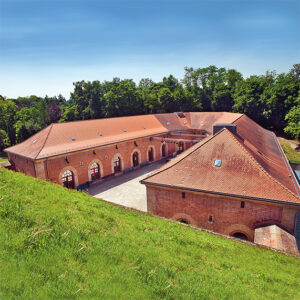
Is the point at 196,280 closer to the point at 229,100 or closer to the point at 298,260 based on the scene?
the point at 298,260

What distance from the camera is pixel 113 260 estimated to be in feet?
16.4

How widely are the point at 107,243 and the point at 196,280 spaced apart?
2.37 meters

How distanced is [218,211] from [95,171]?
1474 cm

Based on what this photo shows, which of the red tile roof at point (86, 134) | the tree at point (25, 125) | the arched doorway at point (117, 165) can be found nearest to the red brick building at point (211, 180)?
the red tile roof at point (86, 134)

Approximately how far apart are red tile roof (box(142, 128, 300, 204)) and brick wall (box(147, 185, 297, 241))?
488 millimetres

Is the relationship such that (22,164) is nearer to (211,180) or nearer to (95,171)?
(95,171)

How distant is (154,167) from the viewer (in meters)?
28.1

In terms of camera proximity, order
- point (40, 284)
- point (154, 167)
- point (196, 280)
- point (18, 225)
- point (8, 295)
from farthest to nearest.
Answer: point (154, 167) → point (18, 225) → point (196, 280) → point (40, 284) → point (8, 295)

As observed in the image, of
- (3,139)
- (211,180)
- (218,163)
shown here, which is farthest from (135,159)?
(3,139)

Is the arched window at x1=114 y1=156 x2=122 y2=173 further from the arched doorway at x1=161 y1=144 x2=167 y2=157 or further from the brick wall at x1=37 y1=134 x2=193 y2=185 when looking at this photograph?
the arched doorway at x1=161 y1=144 x2=167 y2=157

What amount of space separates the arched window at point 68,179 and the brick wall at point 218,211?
34.6 feet

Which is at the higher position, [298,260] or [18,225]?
[18,225]

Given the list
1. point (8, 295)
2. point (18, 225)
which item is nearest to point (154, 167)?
point (18, 225)

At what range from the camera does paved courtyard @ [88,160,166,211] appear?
718 inches
